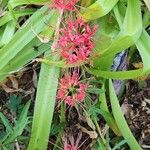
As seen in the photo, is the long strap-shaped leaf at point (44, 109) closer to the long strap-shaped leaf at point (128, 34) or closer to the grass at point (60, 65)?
the grass at point (60, 65)

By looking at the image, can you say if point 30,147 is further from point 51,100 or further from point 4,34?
point 4,34

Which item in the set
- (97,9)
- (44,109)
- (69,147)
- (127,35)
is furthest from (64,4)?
(69,147)

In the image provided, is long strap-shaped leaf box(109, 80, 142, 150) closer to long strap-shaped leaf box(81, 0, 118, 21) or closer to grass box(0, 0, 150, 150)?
grass box(0, 0, 150, 150)

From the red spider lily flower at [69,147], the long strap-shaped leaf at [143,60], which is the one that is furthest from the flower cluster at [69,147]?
the long strap-shaped leaf at [143,60]

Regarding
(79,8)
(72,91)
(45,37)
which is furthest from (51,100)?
(79,8)

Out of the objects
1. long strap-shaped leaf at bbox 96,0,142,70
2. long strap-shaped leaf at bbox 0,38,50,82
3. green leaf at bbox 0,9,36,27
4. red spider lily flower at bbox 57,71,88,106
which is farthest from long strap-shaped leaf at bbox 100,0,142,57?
green leaf at bbox 0,9,36,27

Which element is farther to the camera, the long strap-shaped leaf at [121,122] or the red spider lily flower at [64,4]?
the long strap-shaped leaf at [121,122]
